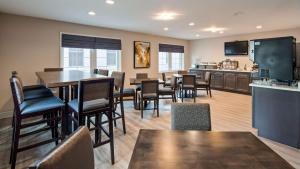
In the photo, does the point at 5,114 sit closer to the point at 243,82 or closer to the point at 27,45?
the point at 27,45

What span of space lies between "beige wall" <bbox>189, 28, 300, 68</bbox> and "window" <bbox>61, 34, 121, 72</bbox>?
4511mm

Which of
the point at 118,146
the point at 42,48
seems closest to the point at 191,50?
the point at 42,48

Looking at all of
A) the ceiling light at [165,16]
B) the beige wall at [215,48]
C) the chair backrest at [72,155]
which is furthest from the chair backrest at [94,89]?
the beige wall at [215,48]

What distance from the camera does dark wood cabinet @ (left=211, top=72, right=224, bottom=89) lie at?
7.94 m

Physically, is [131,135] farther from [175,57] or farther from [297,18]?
[175,57]

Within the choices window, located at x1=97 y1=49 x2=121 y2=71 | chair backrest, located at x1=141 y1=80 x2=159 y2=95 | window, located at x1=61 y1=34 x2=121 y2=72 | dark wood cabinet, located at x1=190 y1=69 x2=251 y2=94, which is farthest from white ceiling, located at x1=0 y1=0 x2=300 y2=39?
dark wood cabinet, located at x1=190 y1=69 x2=251 y2=94

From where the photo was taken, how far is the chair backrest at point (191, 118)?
5.71ft

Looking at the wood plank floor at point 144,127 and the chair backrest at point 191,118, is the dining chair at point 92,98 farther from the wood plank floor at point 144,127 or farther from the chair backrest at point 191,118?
the chair backrest at point 191,118

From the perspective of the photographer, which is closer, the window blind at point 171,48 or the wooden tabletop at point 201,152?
the wooden tabletop at point 201,152

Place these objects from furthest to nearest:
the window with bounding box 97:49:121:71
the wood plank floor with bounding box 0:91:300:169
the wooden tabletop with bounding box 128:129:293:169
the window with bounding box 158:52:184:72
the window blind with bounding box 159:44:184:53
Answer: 1. the window with bounding box 158:52:184:72
2. the window blind with bounding box 159:44:184:53
3. the window with bounding box 97:49:121:71
4. the wood plank floor with bounding box 0:91:300:169
5. the wooden tabletop with bounding box 128:129:293:169

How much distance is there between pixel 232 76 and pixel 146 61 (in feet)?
11.4

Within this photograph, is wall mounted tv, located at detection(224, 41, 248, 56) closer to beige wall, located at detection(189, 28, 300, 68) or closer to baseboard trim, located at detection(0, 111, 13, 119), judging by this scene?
beige wall, located at detection(189, 28, 300, 68)

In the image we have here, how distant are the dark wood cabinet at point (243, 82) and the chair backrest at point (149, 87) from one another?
4345 millimetres

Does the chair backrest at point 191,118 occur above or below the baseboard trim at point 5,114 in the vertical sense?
above
